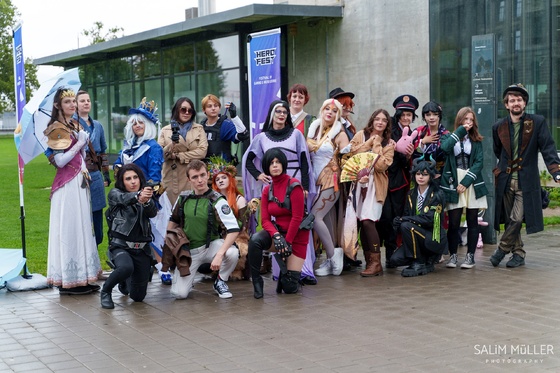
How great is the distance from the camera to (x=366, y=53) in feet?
60.8

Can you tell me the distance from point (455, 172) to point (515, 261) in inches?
49.4

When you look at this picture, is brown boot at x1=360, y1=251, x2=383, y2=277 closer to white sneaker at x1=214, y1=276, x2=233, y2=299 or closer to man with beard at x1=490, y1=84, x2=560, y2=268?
man with beard at x1=490, y1=84, x2=560, y2=268

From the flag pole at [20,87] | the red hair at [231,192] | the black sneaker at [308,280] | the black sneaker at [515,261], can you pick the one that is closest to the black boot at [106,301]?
the flag pole at [20,87]

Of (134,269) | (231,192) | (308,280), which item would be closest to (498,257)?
(308,280)

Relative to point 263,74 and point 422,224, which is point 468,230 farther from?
point 263,74

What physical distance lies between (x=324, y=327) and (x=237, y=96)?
1521 cm

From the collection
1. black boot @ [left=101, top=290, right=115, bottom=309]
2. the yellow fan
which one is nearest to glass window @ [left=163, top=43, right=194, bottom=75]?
the yellow fan

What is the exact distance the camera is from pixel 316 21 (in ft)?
64.6

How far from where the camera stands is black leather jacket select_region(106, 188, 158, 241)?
7.81m

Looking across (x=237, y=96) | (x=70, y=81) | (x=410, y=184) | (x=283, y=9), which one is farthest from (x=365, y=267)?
(x=237, y=96)

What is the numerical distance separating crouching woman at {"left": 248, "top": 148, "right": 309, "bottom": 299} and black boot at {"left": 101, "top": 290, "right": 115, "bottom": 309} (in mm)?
1392

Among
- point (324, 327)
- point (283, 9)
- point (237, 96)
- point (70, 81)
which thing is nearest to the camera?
point (324, 327)

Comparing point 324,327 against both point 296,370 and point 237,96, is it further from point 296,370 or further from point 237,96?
point 237,96

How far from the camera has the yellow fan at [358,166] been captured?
894 cm
